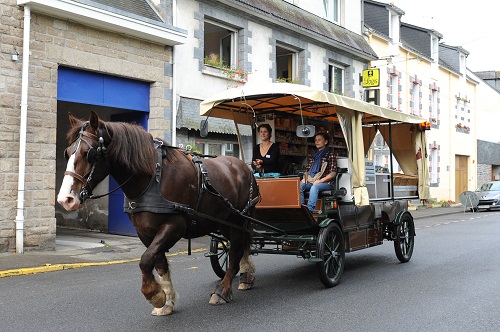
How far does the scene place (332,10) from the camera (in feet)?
70.7

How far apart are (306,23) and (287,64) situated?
155 centimetres

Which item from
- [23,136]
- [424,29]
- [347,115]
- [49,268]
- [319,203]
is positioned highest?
[424,29]

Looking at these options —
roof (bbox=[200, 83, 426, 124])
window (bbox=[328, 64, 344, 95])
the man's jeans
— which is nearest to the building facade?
window (bbox=[328, 64, 344, 95])

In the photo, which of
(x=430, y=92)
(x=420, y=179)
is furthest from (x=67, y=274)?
(x=430, y=92)

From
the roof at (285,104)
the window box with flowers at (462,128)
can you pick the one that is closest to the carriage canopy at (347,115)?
the roof at (285,104)

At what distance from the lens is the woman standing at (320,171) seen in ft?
24.7

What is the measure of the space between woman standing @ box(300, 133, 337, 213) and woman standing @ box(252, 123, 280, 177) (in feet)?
1.52

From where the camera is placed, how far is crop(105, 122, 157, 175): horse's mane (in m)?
5.29

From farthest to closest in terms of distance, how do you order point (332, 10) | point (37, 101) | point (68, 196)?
point (332, 10) → point (37, 101) → point (68, 196)

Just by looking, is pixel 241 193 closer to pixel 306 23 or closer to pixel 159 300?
pixel 159 300

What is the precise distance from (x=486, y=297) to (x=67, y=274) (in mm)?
6073

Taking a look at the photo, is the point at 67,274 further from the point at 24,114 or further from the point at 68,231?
the point at 68,231

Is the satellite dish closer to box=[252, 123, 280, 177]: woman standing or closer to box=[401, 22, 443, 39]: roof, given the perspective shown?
box=[401, 22, 443, 39]: roof

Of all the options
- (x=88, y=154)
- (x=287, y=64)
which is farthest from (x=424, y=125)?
(x=287, y=64)
